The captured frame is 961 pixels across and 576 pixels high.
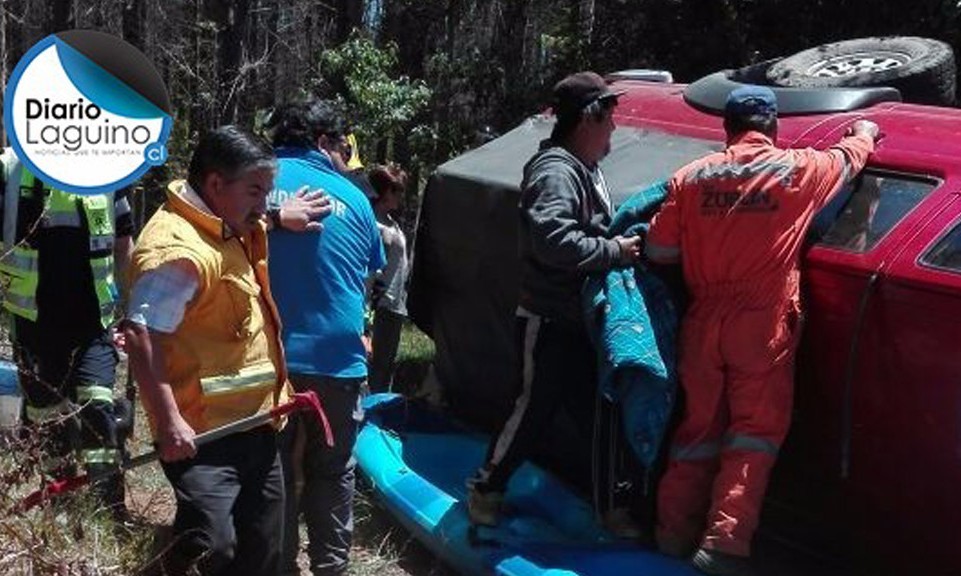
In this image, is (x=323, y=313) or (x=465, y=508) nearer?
(x=323, y=313)

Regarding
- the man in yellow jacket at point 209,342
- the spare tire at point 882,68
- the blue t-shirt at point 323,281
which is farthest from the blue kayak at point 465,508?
the spare tire at point 882,68

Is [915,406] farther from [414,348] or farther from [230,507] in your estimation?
[414,348]

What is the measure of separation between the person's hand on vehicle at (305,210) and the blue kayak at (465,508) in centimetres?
134

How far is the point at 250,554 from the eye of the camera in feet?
13.2

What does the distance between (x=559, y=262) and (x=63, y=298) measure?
216 centimetres

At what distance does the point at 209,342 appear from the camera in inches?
151

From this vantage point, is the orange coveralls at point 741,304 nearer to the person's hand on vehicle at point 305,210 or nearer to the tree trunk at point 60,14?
the person's hand on vehicle at point 305,210

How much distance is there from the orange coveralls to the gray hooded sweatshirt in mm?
305

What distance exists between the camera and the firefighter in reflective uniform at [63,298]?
5.45m

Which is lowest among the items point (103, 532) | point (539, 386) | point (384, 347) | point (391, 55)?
point (384, 347)

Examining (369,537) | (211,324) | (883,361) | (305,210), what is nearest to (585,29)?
(369,537)

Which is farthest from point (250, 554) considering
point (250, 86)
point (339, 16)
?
point (339, 16)

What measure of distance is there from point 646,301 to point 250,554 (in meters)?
Answer: 1.59

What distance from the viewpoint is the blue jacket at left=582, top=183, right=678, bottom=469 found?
450 cm
